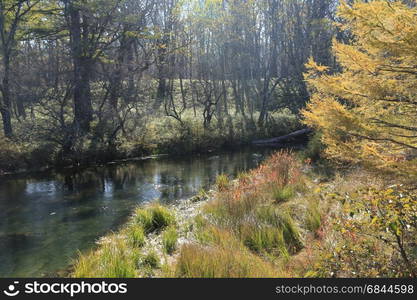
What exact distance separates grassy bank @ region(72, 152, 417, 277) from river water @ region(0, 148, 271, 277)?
97 centimetres

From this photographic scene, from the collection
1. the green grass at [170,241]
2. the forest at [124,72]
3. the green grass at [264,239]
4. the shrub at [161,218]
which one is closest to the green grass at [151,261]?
the green grass at [170,241]

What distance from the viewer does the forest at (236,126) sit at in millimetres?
4969

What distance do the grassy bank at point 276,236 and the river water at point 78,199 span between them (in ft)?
3.18

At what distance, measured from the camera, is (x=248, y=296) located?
3.68 m

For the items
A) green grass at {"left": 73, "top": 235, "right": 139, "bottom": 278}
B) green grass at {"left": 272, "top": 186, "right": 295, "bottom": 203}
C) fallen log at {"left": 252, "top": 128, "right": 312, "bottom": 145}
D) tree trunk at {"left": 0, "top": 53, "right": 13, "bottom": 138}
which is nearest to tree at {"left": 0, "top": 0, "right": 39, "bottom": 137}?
tree trunk at {"left": 0, "top": 53, "right": 13, "bottom": 138}

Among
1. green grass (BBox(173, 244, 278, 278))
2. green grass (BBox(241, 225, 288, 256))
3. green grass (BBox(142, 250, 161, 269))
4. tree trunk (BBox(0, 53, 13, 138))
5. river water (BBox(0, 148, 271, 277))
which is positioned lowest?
river water (BBox(0, 148, 271, 277))

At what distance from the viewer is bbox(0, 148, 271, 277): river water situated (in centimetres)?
741

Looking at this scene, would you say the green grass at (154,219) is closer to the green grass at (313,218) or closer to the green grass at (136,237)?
the green grass at (136,237)

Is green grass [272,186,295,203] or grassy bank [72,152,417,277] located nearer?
grassy bank [72,152,417,277]

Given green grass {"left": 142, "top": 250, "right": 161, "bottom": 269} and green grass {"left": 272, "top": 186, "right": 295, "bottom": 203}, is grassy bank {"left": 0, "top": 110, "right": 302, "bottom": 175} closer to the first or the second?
green grass {"left": 272, "top": 186, "right": 295, "bottom": 203}

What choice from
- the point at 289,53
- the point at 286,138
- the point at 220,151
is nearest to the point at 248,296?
the point at 220,151

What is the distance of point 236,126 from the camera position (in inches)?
971

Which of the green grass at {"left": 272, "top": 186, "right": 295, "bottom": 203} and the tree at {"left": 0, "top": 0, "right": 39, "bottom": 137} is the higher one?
the tree at {"left": 0, "top": 0, "right": 39, "bottom": 137}

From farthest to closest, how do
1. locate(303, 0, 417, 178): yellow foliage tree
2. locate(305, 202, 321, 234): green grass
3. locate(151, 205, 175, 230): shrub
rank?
locate(151, 205, 175, 230): shrub, locate(305, 202, 321, 234): green grass, locate(303, 0, 417, 178): yellow foliage tree
